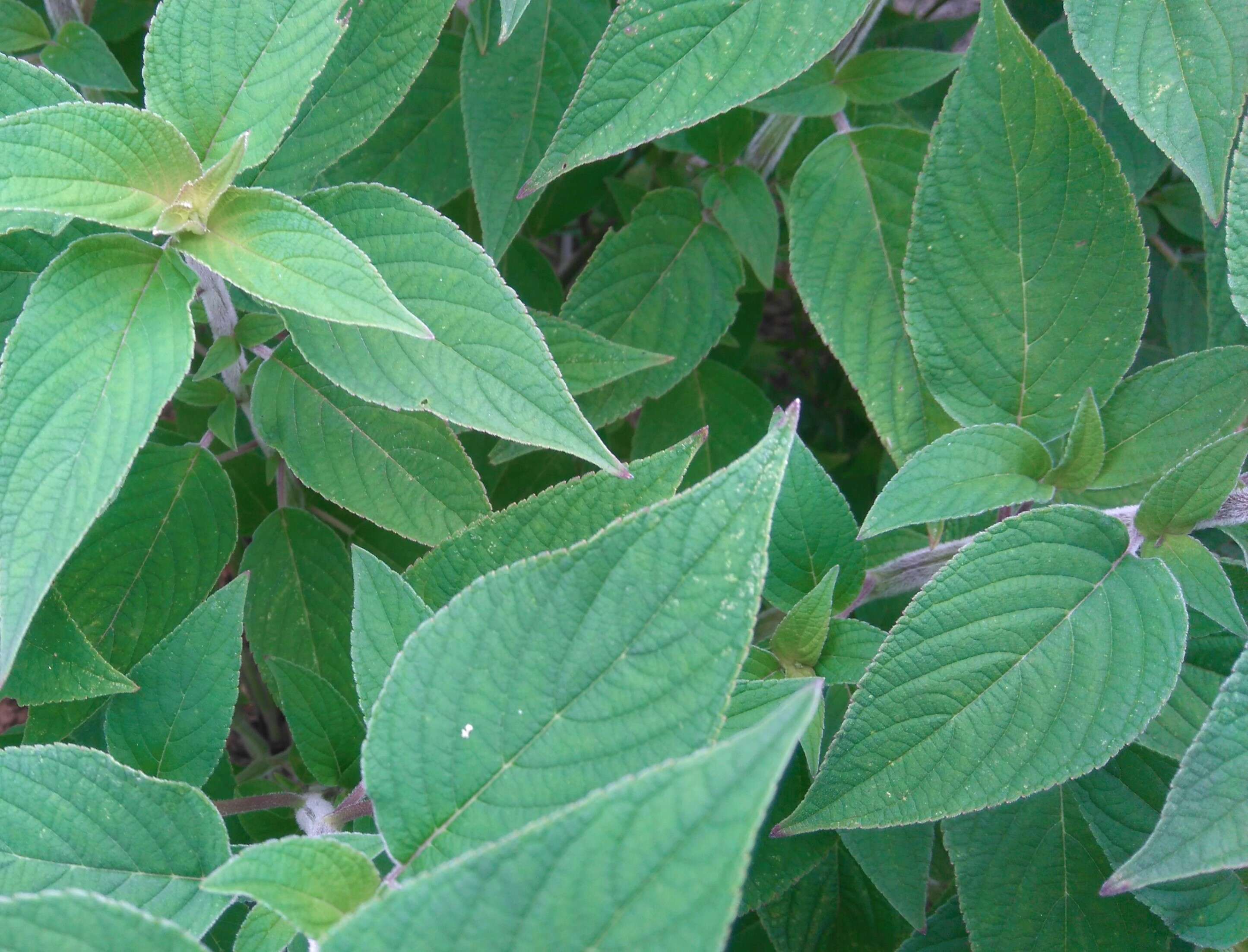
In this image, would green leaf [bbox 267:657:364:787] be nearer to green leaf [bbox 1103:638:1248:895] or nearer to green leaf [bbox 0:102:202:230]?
green leaf [bbox 0:102:202:230]

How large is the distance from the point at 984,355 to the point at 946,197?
19cm

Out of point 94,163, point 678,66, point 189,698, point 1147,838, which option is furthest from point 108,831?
point 1147,838

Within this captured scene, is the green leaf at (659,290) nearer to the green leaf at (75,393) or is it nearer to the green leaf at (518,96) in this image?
the green leaf at (518,96)

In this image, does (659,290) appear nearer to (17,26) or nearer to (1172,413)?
(1172,413)

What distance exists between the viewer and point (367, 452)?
1226 mm

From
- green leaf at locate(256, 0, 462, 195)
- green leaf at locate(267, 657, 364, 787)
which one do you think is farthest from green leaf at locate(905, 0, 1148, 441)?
green leaf at locate(267, 657, 364, 787)

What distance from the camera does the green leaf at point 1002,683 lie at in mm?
953

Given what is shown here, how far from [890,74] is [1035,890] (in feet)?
3.73

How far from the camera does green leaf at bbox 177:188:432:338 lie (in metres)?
0.83

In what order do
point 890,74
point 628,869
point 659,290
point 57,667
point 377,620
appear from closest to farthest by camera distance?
point 628,869 < point 377,620 < point 57,667 < point 890,74 < point 659,290

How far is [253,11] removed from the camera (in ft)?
3.22

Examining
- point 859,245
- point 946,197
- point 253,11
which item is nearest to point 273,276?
point 253,11

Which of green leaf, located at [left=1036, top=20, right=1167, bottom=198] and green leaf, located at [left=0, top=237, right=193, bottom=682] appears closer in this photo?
green leaf, located at [left=0, top=237, right=193, bottom=682]

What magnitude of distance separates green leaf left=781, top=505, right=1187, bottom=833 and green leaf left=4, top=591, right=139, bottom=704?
0.70 meters
